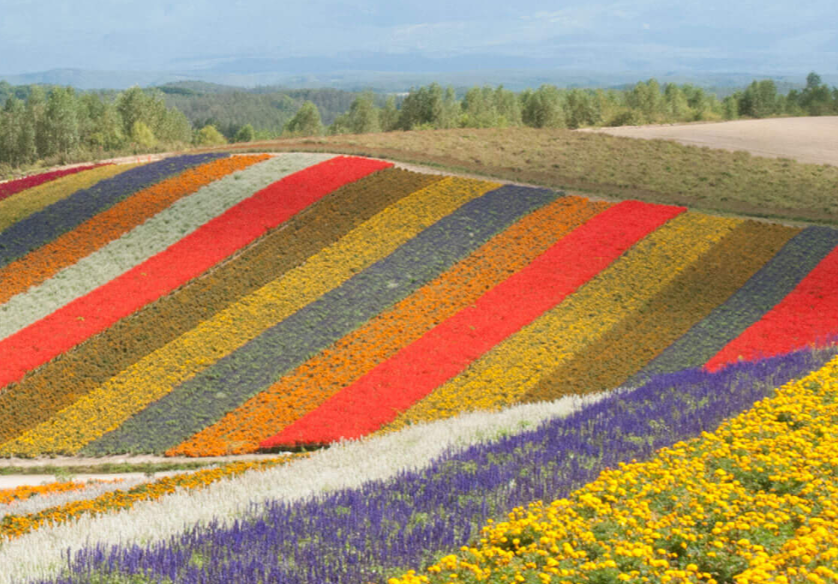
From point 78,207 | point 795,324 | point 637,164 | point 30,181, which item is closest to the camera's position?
point 795,324

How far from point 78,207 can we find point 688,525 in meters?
→ 28.5

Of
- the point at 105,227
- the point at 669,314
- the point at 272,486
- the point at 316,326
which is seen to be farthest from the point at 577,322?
the point at 105,227

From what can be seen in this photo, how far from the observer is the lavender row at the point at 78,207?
28.2m

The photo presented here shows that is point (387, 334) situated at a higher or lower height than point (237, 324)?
lower

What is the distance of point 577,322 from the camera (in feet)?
72.9

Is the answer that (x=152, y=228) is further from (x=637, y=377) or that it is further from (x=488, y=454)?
(x=488, y=454)

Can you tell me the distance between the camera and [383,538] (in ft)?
24.0

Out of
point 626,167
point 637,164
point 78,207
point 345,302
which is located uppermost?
point 637,164

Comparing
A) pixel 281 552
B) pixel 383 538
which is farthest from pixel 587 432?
pixel 281 552

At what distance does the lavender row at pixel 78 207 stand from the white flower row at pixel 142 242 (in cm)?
258

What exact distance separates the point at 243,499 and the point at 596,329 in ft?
46.0

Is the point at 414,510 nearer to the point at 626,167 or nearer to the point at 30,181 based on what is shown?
the point at 626,167

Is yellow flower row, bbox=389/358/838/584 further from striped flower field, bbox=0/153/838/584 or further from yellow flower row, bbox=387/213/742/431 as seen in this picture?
yellow flower row, bbox=387/213/742/431

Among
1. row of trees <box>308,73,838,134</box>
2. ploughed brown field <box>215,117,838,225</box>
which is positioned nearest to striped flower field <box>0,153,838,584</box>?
ploughed brown field <box>215,117,838,225</box>
